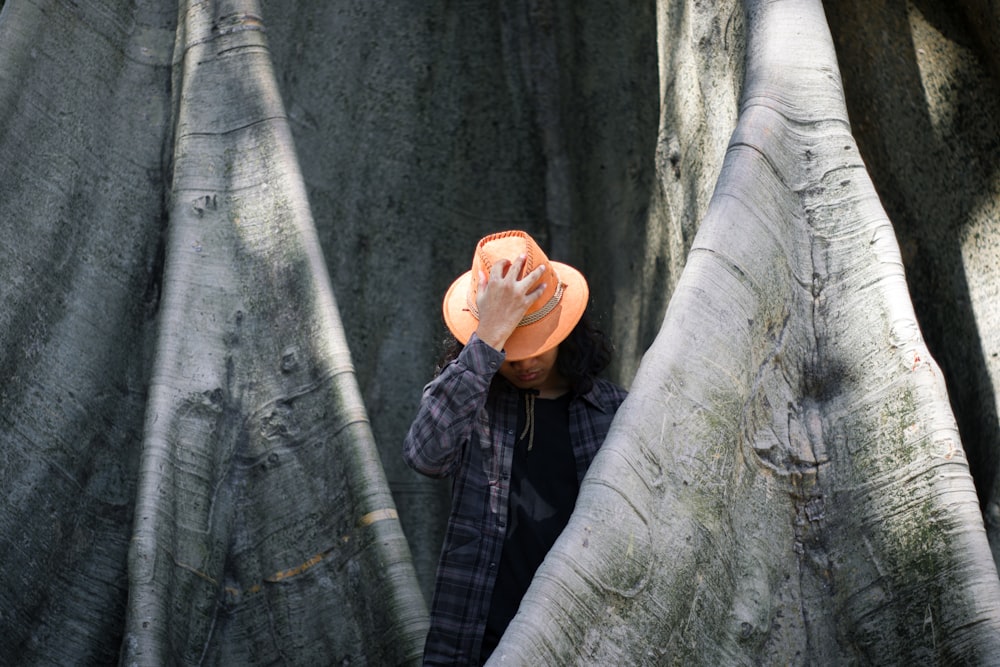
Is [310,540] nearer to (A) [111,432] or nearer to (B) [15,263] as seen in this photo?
(A) [111,432]

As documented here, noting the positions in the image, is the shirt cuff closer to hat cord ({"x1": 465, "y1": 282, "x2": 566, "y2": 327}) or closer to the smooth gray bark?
hat cord ({"x1": 465, "y1": 282, "x2": 566, "y2": 327})

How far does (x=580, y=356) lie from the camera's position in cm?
318

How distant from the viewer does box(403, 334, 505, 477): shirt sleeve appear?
287 cm

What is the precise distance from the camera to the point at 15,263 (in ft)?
12.7

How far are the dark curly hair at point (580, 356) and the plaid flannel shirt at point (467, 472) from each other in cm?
16

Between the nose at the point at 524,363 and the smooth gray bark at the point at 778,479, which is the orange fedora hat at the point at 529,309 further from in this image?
the smooth gray bark at the point at 778,479

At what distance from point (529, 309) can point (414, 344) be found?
2.05 m

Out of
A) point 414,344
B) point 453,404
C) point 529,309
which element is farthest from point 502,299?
point 414,344

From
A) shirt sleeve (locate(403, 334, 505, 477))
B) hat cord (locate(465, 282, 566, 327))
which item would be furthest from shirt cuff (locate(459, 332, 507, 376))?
hat cord (locate(465, 282, 566, 327))

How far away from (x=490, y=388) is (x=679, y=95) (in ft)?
5.60

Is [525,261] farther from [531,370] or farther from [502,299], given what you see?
[531,370]

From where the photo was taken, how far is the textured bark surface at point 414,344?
9.56 feet

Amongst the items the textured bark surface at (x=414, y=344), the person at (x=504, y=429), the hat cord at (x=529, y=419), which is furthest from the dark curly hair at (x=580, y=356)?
the textured bark surface at (x=414, y=344)

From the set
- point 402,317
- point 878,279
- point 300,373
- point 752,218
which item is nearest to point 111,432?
point 300,373
